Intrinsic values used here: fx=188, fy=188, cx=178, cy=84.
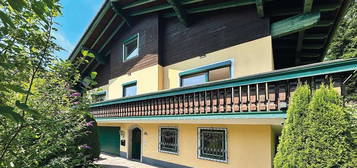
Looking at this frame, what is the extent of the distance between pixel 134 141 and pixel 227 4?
917 cm

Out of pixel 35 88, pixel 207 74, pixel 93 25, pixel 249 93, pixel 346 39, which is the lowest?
pixel 249 93

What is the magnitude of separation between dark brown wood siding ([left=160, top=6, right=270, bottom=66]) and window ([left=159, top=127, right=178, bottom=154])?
11.2 feet

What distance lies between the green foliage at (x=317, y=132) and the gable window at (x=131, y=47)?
943 cm

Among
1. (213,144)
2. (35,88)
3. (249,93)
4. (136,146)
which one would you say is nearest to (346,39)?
(213,144)

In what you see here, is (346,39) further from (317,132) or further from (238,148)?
(317,132)

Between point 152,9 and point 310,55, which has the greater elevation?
point 152,9

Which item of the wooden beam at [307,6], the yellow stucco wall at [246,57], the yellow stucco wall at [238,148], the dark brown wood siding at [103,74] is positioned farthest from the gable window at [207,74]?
the dark brown wood siding at [103,74]

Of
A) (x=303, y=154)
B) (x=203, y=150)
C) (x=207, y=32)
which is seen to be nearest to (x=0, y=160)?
(x=303, y=154)

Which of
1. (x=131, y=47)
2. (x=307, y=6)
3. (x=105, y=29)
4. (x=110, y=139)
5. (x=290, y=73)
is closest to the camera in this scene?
Answer: (x=290, y=73)

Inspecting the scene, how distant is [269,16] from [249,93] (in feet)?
13.2

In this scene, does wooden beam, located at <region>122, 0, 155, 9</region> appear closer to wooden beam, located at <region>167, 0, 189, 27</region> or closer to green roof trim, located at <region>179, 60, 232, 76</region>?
wooden beam, located at <region>167, 0, 189, 27</region>

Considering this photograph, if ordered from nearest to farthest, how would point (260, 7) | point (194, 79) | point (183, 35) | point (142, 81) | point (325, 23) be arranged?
1. point (260, 7)
2. point (325, 23)
3. point (194, 79)
4. point (183, 35)
5. point (142, 81)

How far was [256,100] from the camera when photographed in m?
4.52

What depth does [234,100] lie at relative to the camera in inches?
194
